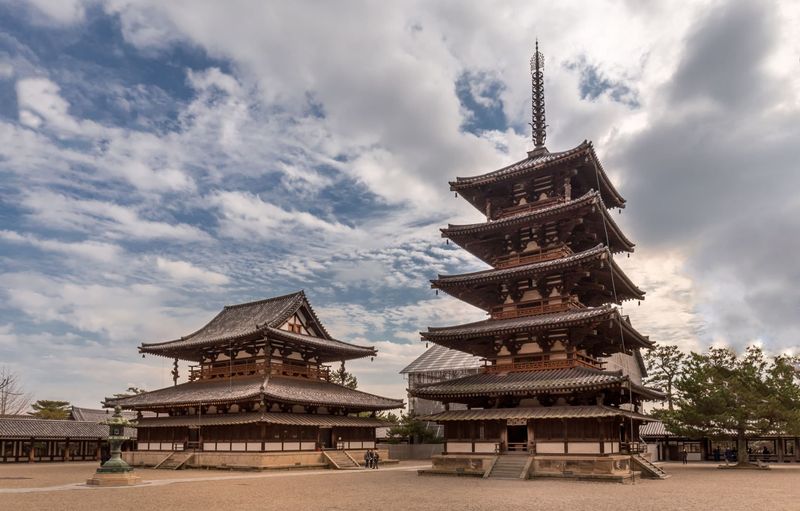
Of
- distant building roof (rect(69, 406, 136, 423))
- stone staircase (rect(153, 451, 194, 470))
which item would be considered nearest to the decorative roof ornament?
stone staircase (rect(153, 451, 194, 470))

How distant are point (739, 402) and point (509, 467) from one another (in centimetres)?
2320

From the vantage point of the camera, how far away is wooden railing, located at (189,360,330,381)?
1880 inches

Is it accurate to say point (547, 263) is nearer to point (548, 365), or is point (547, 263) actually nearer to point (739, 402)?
point (548, 365)

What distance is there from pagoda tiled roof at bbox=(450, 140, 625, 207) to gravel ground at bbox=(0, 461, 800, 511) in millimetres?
17869

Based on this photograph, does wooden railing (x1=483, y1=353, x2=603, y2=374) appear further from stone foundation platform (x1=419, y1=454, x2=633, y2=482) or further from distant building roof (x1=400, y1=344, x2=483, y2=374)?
distant building roof (x1=400, y1=344, x2=483, y2=374)

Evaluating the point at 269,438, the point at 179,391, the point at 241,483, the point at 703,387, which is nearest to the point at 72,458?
the point at 179,391

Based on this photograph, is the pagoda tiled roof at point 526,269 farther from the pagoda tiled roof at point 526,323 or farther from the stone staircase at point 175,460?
the stone staircase at point 175,460

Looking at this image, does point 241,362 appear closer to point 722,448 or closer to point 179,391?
point 179,391

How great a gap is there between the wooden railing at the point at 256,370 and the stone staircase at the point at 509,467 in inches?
795

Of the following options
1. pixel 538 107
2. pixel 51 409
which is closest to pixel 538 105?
pixel 538 107

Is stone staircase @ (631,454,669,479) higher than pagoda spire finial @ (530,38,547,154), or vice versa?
pagoda spire finial @ (530,38,547,154)

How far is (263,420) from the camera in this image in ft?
136

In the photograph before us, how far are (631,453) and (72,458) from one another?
51.1 m

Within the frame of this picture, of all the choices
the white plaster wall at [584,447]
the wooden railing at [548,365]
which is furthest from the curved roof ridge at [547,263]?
the white plaster wall at [584,447]
